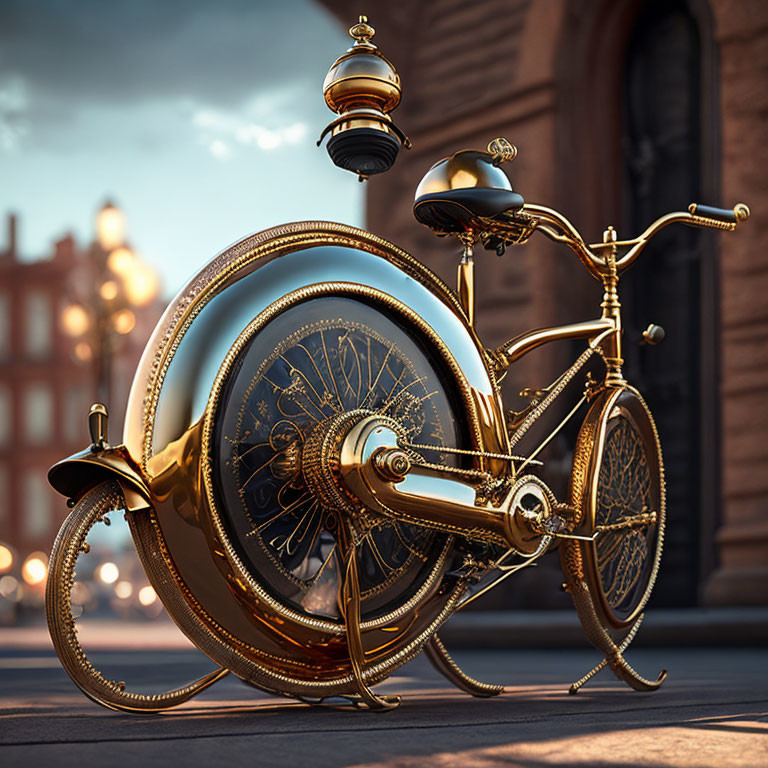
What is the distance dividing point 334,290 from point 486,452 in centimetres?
56

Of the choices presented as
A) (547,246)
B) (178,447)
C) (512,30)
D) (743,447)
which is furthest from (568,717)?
(512,30)

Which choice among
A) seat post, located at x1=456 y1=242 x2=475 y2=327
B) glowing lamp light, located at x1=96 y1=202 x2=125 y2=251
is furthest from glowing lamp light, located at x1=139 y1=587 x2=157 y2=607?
seat post, located at x1=456 y1=242 x2=475 y2=327

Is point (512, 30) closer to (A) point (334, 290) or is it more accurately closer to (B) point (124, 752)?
(A) point (334, 290)

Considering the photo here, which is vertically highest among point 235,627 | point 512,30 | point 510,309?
point 512,30

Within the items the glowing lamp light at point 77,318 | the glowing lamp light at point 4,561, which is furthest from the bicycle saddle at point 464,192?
the glowing lamp light at point 4,561

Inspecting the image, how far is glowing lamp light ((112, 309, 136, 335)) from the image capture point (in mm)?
10367

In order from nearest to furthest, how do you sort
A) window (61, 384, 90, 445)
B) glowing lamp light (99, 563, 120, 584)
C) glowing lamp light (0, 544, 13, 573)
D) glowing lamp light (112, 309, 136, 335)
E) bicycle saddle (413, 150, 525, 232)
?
bicycle saddle (413, 150, 525, 232), glowing lamp light (112, 309, 136, 335), glowing lamp light (99, 563, 120, 584), glowing lamp light (0, 544, 13, 573), window (61, 384, 90, 445)

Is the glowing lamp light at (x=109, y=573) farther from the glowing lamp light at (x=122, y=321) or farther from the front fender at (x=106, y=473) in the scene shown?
the front fender at (x=106, y=473)

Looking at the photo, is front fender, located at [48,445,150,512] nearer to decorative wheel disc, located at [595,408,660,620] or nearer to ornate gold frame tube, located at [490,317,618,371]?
ornate gold frame tube, located at [490,317,618,371]

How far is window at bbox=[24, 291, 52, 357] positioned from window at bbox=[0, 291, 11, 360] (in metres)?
0.54

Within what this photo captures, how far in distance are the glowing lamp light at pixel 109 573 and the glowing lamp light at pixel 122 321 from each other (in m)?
14.4

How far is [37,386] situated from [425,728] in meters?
39.2

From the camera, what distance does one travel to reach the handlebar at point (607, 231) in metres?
3.39

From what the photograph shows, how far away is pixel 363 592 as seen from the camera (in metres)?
2.78
